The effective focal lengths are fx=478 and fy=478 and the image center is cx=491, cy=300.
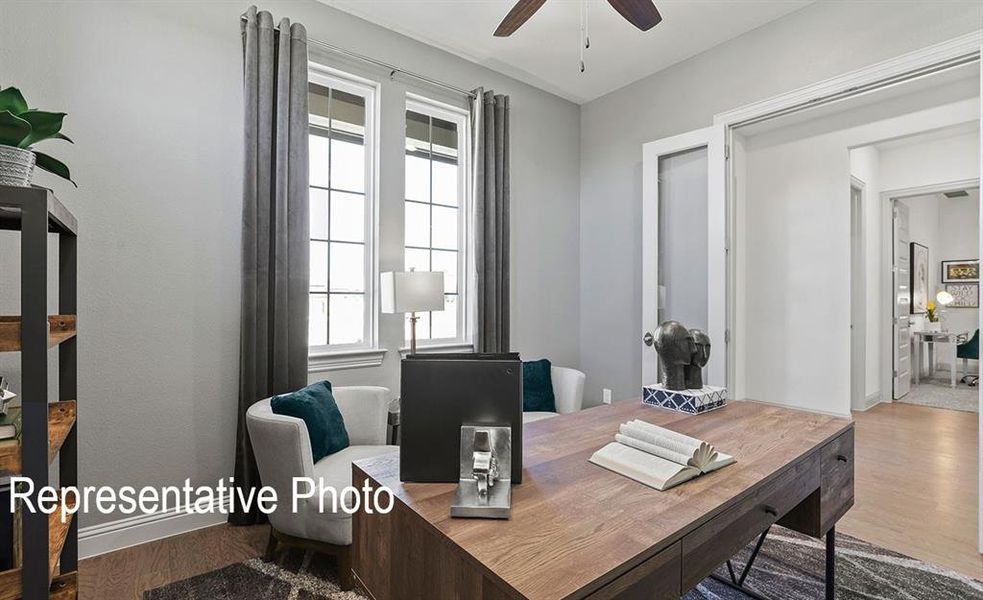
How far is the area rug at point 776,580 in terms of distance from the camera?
6.25ft

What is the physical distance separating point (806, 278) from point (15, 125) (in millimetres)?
4707

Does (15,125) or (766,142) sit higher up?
(766,142)

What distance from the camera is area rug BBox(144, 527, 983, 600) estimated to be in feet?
6.25

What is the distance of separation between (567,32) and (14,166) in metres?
2.98

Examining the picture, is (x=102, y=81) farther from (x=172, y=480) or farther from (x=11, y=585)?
(x=11, y=585)

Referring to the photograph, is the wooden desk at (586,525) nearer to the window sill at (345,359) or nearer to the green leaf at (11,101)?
the green leaf at (11,101)

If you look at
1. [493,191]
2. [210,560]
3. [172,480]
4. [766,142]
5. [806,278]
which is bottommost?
[210,560]

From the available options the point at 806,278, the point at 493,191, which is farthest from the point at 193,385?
the point at 806,278

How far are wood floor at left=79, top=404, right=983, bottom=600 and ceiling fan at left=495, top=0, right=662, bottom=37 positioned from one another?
8.83 ft

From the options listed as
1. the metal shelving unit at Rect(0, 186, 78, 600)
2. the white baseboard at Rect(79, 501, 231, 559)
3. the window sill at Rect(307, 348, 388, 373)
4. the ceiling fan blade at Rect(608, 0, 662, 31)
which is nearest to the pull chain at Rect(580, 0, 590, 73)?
the ceiling fan blade at Rect(608, 0, 662, 31)

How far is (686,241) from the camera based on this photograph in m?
3.45

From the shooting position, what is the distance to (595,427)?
5.24 ft

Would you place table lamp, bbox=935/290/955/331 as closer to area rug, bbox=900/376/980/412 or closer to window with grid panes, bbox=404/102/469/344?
area rug, bbox=900/376/980/412

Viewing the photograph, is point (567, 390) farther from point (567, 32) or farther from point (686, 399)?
point (567, 32)
